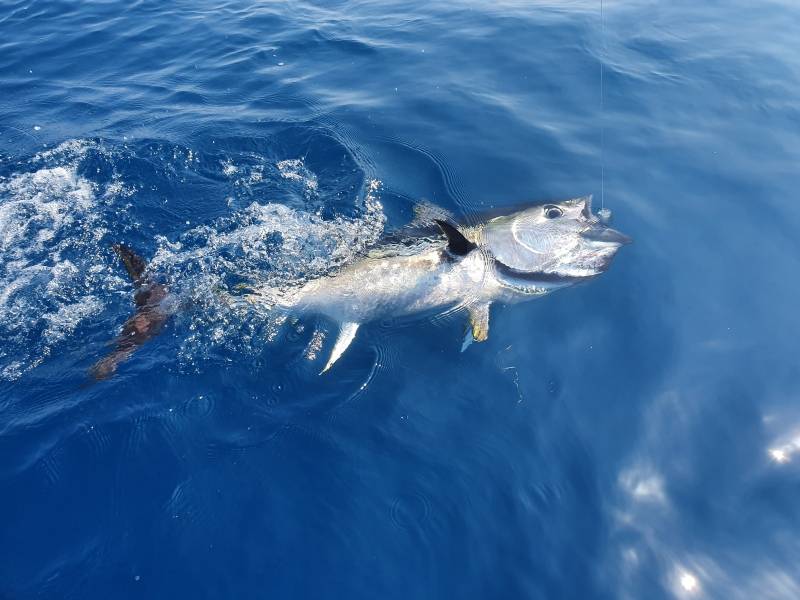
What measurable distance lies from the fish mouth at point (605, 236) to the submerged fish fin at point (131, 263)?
16.3 feet

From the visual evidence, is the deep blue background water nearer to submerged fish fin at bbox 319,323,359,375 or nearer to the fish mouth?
submerged fish fin at bbox 319,323,359,375

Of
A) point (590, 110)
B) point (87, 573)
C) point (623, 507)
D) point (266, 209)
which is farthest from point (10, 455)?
point (590, 110)

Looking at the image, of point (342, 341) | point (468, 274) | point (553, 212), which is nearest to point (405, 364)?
point (342, 341)

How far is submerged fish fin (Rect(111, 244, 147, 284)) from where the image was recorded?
564 cm

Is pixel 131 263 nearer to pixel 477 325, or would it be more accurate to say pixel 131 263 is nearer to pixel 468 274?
pixel 468 274

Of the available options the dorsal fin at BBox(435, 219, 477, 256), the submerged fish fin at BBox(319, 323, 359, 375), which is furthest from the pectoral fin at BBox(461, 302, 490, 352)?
the submerged fish fin at BBox(319, 323, 359, 375)

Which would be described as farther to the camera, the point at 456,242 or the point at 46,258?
the point at 46,258

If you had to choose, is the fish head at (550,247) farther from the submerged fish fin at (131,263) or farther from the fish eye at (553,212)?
the submerged fish fin at (131,263)

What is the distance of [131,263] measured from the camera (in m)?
5.68

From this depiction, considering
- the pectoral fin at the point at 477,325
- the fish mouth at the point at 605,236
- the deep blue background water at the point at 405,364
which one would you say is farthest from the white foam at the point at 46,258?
the fish mouth at the point at 605,236

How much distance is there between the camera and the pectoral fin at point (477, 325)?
5500 millimetres

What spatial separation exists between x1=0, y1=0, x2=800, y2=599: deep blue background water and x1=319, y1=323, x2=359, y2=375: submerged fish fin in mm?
113

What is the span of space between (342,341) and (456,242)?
1.65 m

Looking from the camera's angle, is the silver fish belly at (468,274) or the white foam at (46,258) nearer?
the white foam at (46,258)
